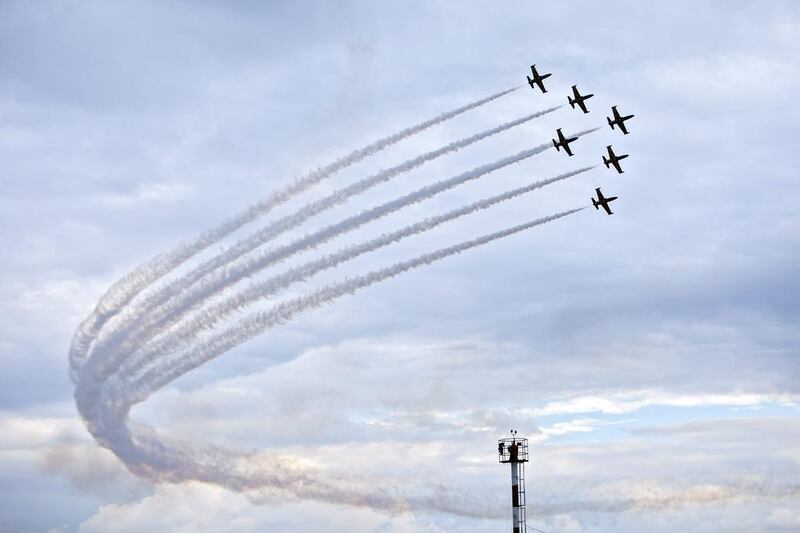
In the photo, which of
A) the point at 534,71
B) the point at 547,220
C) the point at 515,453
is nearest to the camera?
the point at 547,220

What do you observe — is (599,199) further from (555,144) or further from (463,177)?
(463,177)

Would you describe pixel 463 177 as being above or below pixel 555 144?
below

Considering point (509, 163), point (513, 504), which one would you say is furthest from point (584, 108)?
point (513, 504)

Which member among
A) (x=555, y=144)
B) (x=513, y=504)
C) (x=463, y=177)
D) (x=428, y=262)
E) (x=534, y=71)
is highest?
(x=534, y=71)

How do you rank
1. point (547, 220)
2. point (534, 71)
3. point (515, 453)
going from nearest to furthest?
point (547, 220)
point (515, 453)
point (534, 71)

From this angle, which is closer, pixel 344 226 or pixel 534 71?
pixel 344 226

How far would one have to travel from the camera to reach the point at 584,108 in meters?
149

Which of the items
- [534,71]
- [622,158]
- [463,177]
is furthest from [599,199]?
[463,177]

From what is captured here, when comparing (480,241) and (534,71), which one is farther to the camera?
(534,71)

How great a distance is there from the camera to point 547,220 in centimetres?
12350

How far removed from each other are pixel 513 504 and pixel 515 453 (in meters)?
5.68

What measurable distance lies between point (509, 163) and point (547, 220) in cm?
731

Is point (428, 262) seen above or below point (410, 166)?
below

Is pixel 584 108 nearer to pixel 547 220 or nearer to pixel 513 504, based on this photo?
pixel 547 220
